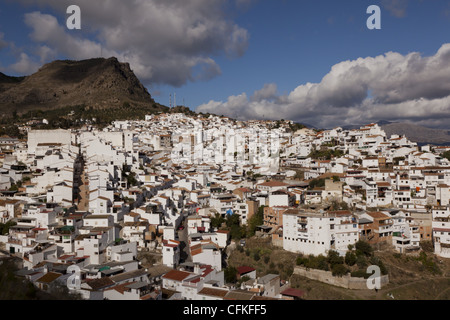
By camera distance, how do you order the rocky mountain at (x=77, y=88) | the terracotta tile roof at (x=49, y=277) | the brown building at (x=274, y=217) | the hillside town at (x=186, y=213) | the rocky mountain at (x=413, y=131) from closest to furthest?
the terracotta tile roof at (x=49, y=277) < the hillside town at (x=186, y=213) < the brown building at (x=274, y=217) < the rocky mountain at (x=77, y=88) < the rocky mountain at (x=413, y=131)

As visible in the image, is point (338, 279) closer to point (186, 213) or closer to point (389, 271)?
point (389, 271)

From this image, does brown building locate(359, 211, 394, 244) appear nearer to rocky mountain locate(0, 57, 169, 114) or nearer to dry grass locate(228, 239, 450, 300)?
dry grass locate(228, 239, 450, 300)

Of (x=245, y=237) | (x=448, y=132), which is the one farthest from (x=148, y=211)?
(x=448, y=132)

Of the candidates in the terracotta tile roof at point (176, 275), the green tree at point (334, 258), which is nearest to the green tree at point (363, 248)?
the green tree at point (334, 258)

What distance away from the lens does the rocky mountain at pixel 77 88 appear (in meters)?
61.7

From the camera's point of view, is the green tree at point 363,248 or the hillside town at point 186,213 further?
the green tree at point 363,248

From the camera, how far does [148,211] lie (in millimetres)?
19109

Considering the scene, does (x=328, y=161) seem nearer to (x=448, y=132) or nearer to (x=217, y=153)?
(x=217, y=153)

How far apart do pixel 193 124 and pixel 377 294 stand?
40.9 meters

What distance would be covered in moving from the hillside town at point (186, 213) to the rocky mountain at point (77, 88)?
97.3 feet

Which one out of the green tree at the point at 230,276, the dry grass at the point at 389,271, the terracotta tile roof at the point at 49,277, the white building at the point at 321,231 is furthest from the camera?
the white building at the point at 321,231

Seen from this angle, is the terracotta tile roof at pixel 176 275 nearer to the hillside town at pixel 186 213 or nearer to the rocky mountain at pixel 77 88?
the hillside town at pixel 186 213

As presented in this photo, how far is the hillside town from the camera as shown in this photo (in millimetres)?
13809

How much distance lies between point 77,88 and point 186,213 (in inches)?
2131
